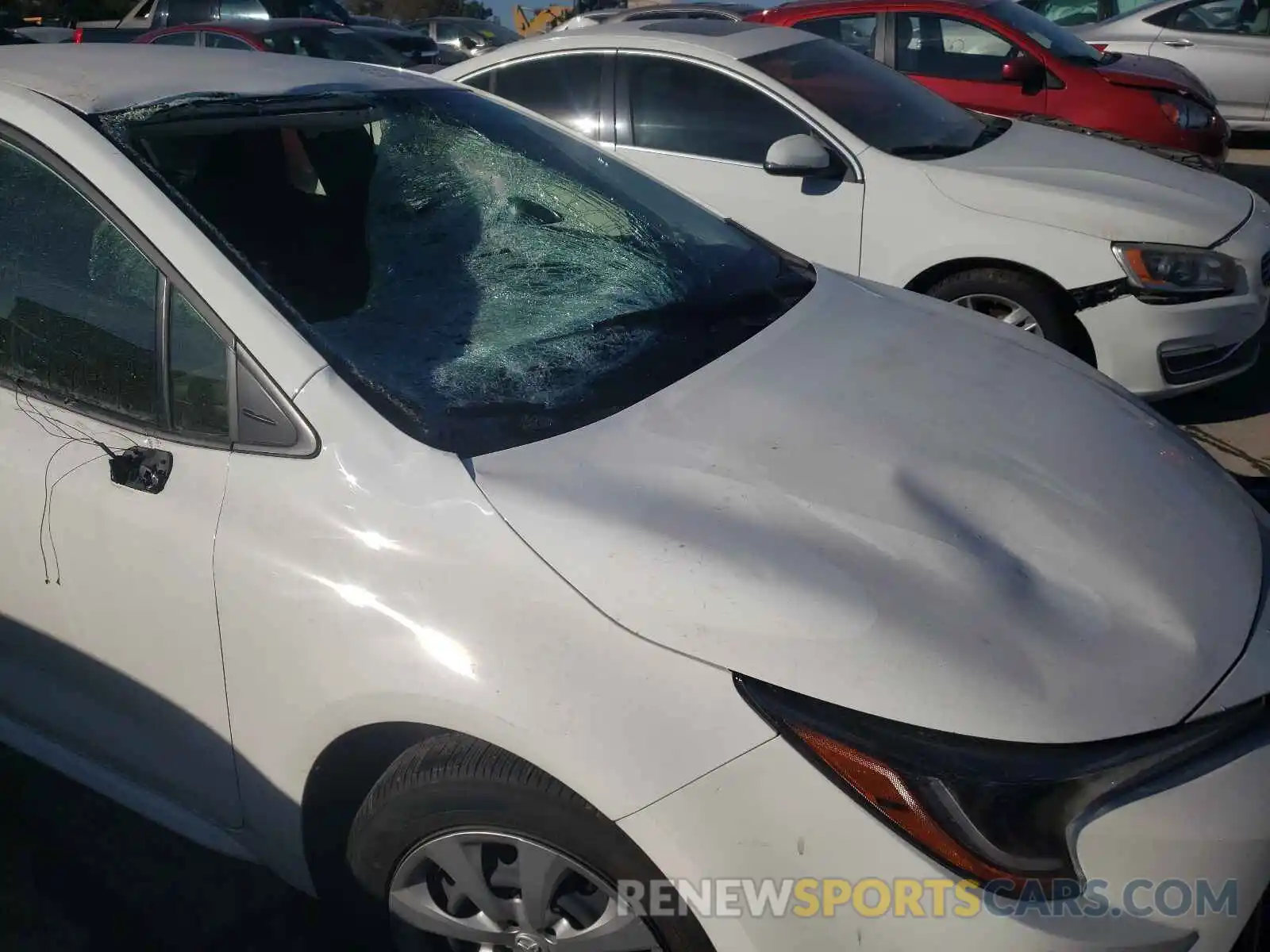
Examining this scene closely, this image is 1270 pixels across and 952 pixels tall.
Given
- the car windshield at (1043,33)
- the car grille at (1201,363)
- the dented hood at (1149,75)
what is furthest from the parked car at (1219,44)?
the car grille at (1201,363)

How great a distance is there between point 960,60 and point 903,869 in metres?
6.68

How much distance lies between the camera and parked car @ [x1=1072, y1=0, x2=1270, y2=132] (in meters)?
9.95

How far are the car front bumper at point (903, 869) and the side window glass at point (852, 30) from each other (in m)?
6.53

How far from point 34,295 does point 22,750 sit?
3.19ft

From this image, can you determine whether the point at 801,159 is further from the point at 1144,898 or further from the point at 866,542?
the point at 1144,898

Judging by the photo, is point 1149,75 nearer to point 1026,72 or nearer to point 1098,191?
point 1026,72

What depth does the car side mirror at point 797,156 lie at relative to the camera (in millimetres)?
4477

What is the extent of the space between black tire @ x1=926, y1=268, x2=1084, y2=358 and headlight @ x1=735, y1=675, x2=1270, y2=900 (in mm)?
3185

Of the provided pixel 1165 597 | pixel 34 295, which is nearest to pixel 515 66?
pixel 34 295

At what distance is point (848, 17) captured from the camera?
23.6 feet

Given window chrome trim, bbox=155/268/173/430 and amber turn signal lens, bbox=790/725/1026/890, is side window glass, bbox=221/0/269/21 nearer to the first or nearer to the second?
window chrome trim, bbox=155/268/173/430

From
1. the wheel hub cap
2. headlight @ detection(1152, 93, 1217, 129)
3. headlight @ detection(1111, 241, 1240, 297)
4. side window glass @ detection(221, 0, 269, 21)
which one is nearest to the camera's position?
the wheel hub cap

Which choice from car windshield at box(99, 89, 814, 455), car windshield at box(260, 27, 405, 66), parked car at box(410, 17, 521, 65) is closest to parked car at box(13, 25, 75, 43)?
parked car at box(410, 17, 521, 65)

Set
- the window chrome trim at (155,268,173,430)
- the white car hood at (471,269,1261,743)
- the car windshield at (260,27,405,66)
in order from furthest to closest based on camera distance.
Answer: the car windshield at (260,27,405,66) < the window chrome trim at (155,268,173,430) < the white car hood at (471,269,1261,743)
